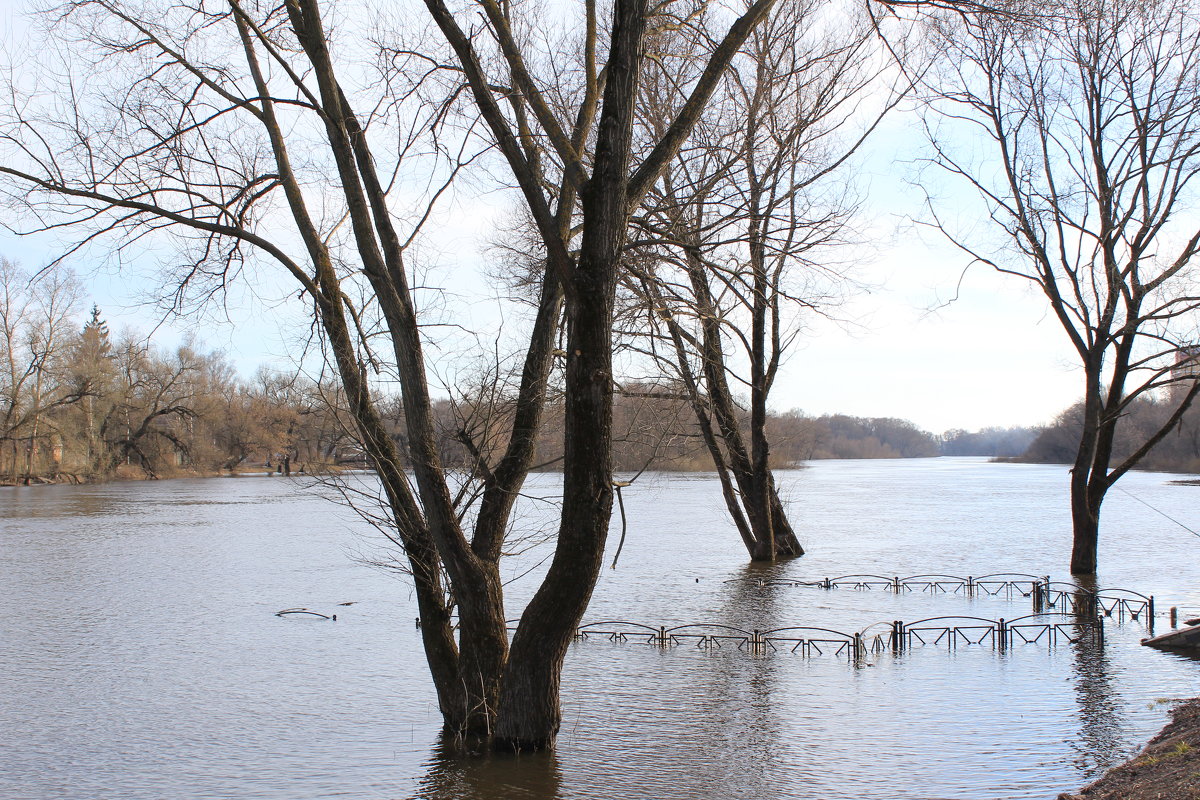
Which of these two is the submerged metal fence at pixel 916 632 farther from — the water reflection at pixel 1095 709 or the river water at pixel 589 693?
the water reflection at pixel 1095 709

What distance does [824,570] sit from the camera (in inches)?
782

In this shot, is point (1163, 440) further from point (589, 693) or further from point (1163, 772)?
point (1163, 772)

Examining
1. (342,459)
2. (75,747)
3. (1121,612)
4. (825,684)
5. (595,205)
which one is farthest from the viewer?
(1121,612)

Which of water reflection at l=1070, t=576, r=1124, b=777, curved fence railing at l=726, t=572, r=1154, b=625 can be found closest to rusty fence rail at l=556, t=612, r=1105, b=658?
water reflection at l=1070, t=576, r=1124, b=777

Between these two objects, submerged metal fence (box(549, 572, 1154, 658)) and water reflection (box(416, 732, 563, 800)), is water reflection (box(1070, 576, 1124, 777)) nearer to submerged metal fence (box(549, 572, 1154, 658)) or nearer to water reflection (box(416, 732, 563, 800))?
submerged metal fence (box(549, 572, 1154, 658))

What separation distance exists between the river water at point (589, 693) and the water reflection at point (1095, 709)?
0.11ft

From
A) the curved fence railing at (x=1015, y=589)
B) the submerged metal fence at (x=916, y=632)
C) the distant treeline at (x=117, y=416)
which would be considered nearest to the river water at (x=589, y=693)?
the submerged metal fence at (x=916, y=632)

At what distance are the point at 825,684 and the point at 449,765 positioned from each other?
460 cm

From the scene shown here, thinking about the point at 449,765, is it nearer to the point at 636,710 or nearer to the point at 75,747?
the point at 636,710

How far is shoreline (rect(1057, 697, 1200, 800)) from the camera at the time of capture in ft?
15.9

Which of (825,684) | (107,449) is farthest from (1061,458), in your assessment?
(825,684)

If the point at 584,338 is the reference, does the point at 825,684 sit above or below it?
below

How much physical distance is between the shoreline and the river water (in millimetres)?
662

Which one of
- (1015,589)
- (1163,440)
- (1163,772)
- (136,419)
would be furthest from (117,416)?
(1163,440)
